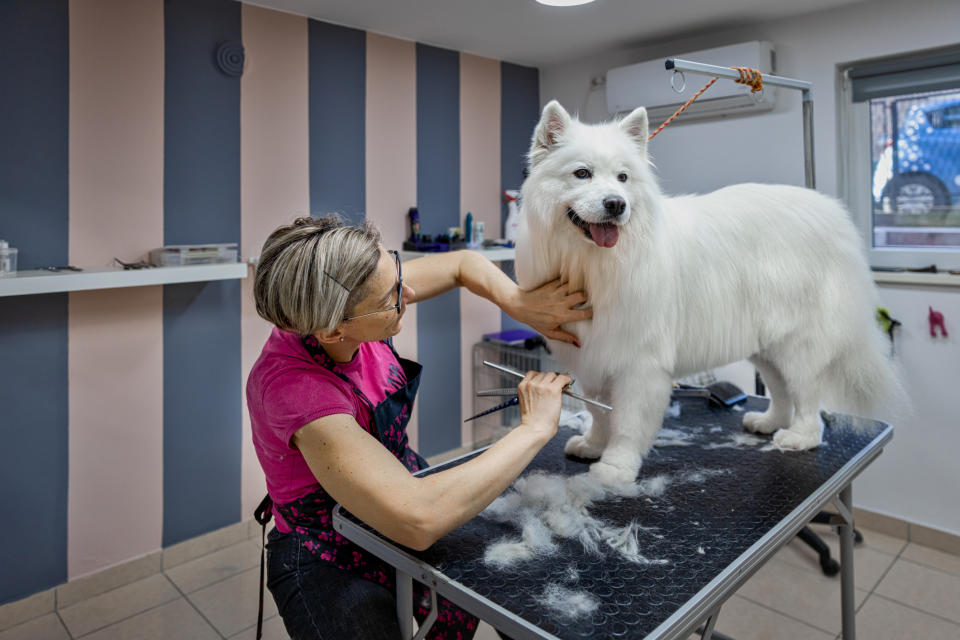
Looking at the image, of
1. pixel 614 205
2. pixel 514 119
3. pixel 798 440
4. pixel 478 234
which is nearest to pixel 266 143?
pixel 478 234

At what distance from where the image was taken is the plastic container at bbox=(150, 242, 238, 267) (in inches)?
96.0

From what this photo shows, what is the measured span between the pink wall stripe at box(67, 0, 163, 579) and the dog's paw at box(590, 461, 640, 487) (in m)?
1.89

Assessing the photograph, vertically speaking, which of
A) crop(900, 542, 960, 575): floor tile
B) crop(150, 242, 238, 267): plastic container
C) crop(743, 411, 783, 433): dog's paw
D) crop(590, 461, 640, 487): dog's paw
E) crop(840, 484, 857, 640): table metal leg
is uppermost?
crop(150, 242, 238, 267): plastic container

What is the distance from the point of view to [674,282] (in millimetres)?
1494

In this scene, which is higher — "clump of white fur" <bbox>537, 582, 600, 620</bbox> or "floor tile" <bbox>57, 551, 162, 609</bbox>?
"clump of white fur" <bbox>537, 582, 600, 620</bbox>

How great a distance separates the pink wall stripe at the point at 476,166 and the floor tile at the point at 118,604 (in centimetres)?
167

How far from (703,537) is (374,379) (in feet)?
2.52

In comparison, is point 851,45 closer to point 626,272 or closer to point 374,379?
point 626,272

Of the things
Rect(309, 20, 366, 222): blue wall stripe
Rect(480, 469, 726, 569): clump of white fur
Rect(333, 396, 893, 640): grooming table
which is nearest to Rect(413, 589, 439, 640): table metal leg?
Rect(333, 396, 893, 640): grooming table

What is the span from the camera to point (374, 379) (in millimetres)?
1508

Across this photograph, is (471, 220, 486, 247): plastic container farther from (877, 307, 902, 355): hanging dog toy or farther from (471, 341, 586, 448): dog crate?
(877, 307, 902, 355): hanging dog toy

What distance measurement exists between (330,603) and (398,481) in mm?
374

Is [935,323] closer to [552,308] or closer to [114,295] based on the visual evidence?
[552,308]

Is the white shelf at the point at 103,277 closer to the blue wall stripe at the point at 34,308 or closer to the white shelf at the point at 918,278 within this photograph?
the blue wall stripe at the point at 34,308
